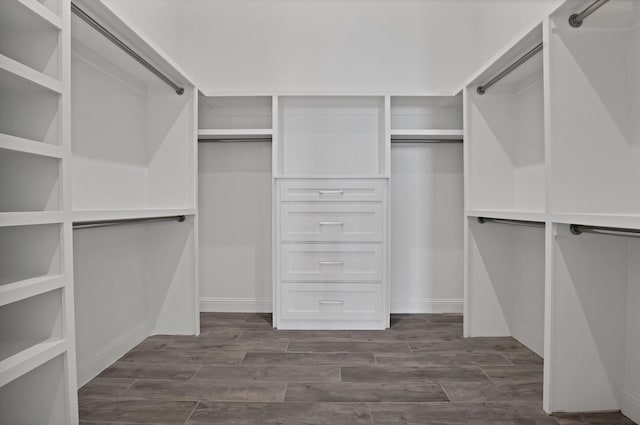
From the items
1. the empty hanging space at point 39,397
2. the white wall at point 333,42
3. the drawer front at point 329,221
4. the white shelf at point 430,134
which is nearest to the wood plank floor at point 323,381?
the empty hanging space at point 39,397

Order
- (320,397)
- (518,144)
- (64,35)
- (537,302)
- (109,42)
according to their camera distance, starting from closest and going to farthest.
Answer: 1. (64,35)
2. (320,397)
3. (109,42)
4. (537,302)
5. (518,144)

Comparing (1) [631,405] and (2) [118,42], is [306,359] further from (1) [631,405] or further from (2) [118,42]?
(2) [118,42]

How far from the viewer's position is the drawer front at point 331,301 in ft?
7.59

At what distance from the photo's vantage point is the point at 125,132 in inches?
79.9

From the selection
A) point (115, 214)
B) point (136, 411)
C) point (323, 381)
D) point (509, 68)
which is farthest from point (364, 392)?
point (509, 68)

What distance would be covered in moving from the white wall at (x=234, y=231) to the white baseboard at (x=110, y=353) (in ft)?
2.00

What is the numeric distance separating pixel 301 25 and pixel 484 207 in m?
1.88

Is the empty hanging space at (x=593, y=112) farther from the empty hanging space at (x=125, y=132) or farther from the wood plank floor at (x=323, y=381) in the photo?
the empty hanging space at (x=125, y=132)

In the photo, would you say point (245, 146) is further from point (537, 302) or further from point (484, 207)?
point (537, 302)

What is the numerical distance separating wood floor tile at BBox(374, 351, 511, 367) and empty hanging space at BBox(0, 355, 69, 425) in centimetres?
133

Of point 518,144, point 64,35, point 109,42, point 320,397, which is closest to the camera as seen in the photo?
point 64,35

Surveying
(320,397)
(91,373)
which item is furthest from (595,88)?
(91,373)

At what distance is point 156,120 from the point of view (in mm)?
2238

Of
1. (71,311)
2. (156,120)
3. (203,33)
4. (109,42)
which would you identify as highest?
(203,33)
